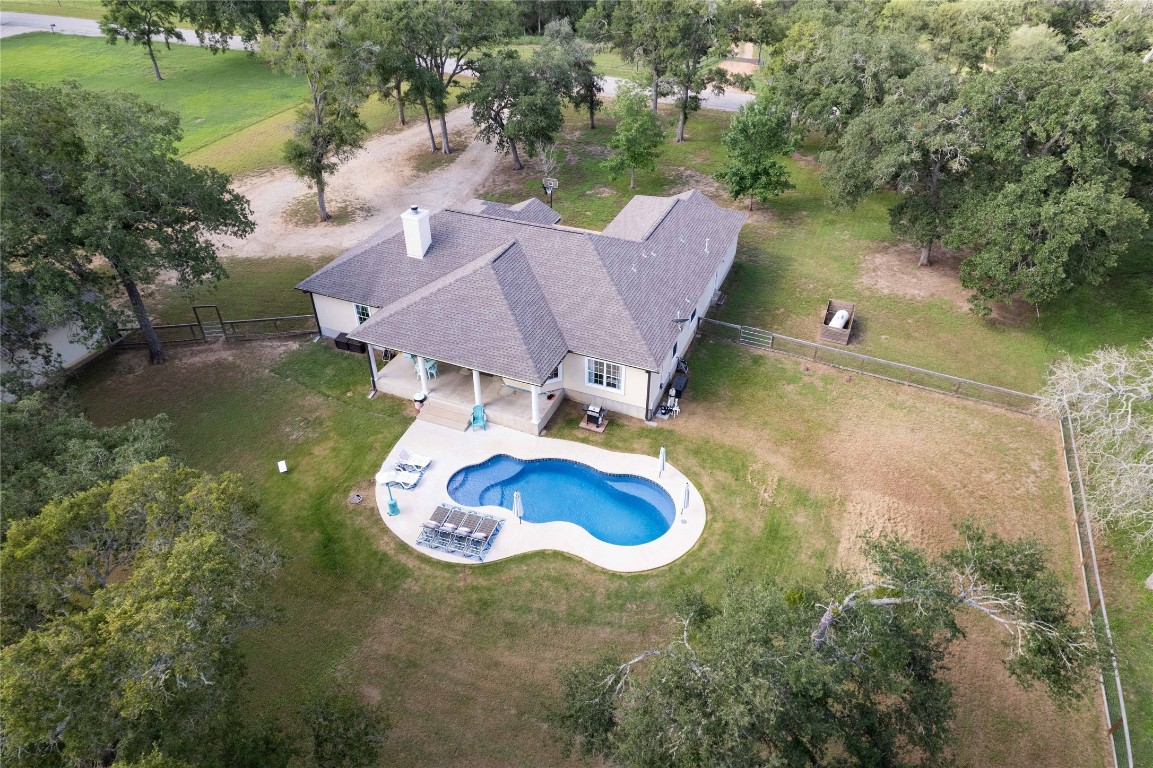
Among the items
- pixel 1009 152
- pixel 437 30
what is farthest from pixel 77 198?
pixel 1009 152

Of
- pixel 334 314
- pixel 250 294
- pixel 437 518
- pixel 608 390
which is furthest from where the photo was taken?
pixel 250 294

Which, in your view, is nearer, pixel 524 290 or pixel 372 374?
pixel 524 290

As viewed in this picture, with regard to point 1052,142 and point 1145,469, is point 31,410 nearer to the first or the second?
point 1145,469

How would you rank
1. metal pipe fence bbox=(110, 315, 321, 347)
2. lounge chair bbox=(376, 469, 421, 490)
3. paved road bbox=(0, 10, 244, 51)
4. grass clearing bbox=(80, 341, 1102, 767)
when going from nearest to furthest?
grass clearing bbox=(80, 341, 1102, 767), lounge chair bbox=(376, 469, 421, 490), metal pipe fence bbox=(110, 315, 321, 347), paved road bbox=(0, 10, 244, 51)

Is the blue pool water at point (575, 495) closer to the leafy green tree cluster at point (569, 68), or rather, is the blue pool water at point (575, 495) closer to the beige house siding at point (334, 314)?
the beige house siding at point (334, 314)

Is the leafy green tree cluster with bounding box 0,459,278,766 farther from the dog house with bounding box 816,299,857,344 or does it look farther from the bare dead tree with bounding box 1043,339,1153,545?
the dog house with bounding box 816,299,857,344

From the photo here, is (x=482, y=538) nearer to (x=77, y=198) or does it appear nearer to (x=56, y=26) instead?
(x=77, y=198)

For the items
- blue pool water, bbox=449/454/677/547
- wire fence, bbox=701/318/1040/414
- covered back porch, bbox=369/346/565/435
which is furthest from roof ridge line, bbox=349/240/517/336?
wire fence, bbox=701/318/1040/414
